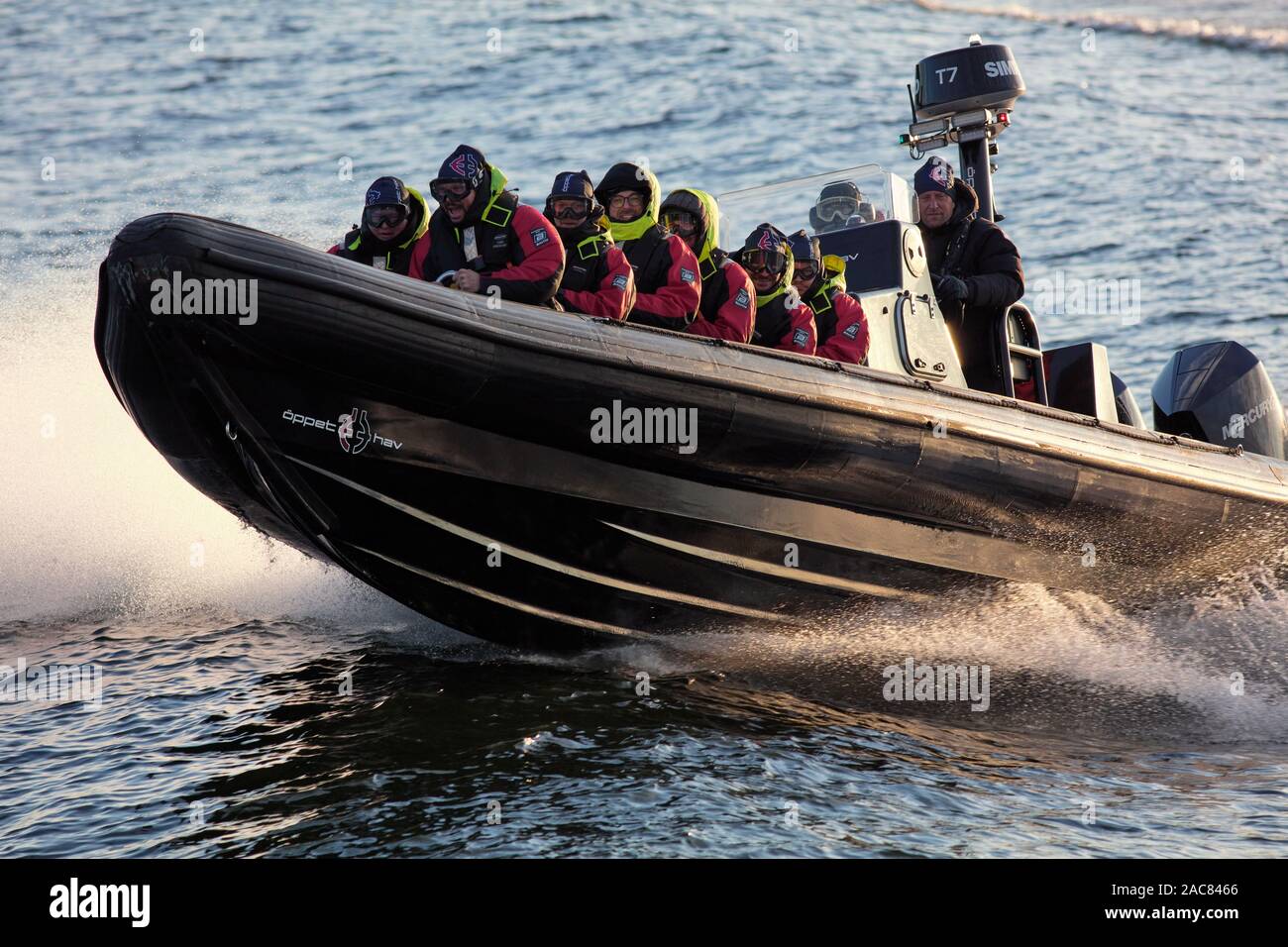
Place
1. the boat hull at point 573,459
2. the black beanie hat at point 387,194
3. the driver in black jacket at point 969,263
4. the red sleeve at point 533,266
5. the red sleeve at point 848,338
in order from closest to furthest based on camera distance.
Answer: the boat hull at point 573,459 → the red sleeve at point 533,266 → the black beanie hat at point 387,194 → the red sleeve at point 848,338 → the driver in black jacket at point 969,263

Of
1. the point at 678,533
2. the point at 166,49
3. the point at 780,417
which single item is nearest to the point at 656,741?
the point at 678,533

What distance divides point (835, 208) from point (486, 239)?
7.55 feet

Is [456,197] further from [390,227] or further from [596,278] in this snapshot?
[596,278]

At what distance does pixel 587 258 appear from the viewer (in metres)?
5.08

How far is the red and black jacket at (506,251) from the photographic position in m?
4.88

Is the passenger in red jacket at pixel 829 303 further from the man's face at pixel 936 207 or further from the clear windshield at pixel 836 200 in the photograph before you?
the clear windshield at pixel 836 200

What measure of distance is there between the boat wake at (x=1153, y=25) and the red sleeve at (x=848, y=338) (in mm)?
18885

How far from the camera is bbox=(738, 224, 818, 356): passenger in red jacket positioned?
17.9 feet

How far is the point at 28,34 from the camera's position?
20250 millimetres

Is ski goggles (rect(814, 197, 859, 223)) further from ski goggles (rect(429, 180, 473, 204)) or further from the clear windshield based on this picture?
ski goggles (rect(429, 180, 473, 204))

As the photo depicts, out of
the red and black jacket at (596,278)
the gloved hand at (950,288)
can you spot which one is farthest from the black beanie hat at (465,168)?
the gloved hand at (950,288)

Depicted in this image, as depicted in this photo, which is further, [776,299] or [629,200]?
[776,299]

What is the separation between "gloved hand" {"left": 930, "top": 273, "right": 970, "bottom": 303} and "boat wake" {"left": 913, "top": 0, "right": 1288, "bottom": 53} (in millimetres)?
18336

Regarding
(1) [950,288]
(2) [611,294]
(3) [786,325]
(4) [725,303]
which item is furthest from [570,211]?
(1) [950,288]
